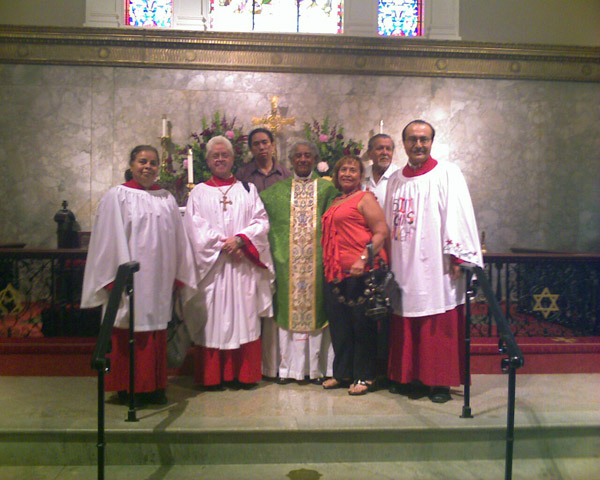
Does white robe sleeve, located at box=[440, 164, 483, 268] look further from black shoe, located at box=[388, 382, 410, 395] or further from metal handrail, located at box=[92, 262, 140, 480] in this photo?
metal handrail, located at box=[92, 262, 140, 480]

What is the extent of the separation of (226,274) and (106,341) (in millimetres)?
1463

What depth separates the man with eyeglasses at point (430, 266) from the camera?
4.06m

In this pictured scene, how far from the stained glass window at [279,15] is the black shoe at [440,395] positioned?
6.44 m

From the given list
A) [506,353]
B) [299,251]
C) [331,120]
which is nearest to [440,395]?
[506,353]

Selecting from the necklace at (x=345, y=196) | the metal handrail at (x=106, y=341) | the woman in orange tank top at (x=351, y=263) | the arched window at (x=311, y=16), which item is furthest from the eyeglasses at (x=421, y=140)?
the arched window at (x=311, y=16)

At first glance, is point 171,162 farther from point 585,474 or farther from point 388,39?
point 585,474

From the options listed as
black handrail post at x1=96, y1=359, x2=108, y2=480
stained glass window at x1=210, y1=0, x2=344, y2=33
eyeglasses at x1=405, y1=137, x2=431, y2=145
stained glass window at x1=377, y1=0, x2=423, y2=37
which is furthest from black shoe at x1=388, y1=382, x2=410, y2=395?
stained glass window at x1=377, y1=0, x2=423, y2=37

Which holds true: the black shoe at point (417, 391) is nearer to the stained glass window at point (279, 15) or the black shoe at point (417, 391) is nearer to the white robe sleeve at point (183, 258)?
the white robe sleeve at point (183, 258)

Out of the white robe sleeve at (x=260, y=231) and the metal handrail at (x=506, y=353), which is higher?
the white robe sleeve at (x=260, y=231)

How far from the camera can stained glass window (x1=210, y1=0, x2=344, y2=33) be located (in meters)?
8.74

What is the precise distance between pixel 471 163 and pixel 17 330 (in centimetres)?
680

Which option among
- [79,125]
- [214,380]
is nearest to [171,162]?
[79,125]

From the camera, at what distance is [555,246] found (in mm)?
8852

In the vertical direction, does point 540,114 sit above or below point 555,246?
above
